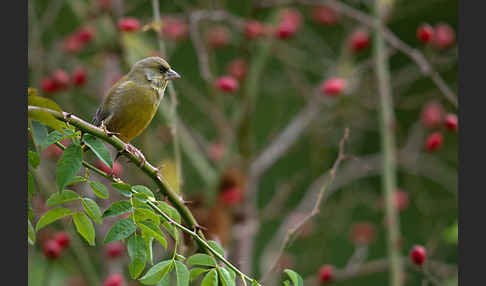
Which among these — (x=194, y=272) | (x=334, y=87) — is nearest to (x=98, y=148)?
(x=194, y=272)

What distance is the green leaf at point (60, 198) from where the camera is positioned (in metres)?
1.11

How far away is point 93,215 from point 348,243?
13.2ft

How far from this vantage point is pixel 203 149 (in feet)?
11.1

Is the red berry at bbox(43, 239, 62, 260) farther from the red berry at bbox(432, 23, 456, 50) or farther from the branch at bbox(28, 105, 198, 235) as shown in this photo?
the red berry at bbox(432, 23, 456, 50)

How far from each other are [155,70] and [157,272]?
87cm

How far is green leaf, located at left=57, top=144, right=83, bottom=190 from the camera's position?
1.02m


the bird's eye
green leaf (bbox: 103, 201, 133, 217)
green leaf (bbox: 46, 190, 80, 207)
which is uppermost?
the bird's eye

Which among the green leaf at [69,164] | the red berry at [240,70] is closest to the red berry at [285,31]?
the red berry at [240,70]

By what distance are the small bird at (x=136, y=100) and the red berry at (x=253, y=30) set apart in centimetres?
130

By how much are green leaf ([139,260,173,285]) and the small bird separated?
0.68 metres

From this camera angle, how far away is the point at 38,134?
97cm

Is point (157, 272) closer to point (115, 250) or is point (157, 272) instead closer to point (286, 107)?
point (115, 250)

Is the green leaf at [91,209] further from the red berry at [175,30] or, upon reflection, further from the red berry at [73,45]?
the red berry at [175,30]

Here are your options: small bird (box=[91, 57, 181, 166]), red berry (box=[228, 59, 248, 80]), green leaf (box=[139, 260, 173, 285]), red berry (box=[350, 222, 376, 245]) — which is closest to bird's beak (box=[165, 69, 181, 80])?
small bird (box=[91, 57, 181, 166])
